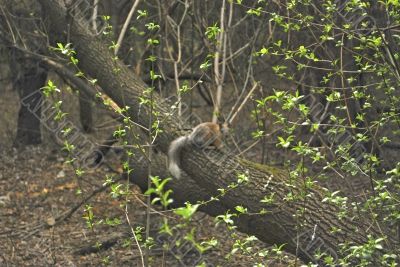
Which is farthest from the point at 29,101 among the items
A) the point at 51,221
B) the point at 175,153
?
the point at 175,153

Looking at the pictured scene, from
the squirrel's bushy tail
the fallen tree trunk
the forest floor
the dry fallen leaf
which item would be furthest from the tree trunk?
the squirrel's bushy tail

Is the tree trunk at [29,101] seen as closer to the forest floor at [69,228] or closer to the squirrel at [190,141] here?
the forest floor at [69,228]

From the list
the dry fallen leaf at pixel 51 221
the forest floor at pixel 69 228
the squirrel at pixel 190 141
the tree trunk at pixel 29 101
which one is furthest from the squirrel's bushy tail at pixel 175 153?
the tree trunk at pixel 29 101

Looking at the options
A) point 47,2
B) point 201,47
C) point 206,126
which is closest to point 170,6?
point 201,47

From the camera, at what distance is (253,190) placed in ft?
16.0

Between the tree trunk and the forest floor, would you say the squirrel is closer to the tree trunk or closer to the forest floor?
the forest floor

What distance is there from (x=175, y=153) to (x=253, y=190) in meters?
0.68

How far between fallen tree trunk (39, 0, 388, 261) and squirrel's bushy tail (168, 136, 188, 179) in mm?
69

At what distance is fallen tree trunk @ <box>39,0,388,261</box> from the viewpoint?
4496mm

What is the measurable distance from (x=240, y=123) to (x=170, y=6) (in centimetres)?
320

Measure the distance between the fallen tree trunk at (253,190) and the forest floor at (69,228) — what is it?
0.48 m

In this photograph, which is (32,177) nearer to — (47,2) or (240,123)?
(240,123)

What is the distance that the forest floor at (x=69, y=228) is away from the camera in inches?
255

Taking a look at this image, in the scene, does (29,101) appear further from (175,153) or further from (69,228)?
(175,153)
